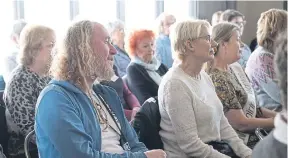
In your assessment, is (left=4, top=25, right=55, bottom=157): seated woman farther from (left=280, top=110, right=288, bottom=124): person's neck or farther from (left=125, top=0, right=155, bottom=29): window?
(left=125, top=0, right=155, bottom=29): window

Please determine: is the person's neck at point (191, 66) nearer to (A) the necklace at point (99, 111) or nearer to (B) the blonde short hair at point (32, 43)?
(A) the necklace at point (99, 111)

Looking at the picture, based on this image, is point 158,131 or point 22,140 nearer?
point 158,131

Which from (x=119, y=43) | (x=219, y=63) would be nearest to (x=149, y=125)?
(x=219, y=63)

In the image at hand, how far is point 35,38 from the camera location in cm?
264

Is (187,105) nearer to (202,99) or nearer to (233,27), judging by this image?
(202,99)

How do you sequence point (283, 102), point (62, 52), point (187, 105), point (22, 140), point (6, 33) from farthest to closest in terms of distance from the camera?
point (6, 33), point (22, 140), point (187, 105), point (62, 52), point (283, 102)

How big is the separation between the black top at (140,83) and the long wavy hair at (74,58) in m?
1.54

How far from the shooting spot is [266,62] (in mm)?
2992

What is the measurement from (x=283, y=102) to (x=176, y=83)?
109 cm

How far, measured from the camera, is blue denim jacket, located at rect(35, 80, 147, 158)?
1.75 meters

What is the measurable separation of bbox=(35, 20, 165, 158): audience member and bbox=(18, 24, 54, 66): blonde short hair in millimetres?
677

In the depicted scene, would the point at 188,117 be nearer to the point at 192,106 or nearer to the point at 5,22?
the point at 192,106

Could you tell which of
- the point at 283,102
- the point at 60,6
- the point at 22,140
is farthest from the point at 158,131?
the point at 60,6

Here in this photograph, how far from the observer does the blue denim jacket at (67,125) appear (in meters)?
1.75
